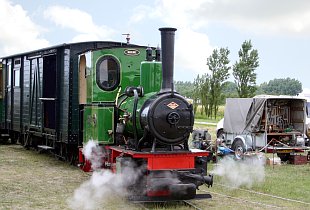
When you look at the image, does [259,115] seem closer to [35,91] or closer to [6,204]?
[35,91]

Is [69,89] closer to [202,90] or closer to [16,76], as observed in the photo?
[16,76]

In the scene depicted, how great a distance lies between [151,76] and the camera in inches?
356

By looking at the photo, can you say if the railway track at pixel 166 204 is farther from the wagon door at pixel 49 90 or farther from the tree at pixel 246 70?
the tree at pixel 246 70

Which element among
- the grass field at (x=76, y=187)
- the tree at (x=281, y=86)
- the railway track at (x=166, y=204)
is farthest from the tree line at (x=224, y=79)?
the tree at (x=281, y=86)

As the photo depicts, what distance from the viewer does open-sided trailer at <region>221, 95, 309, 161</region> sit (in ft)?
49.4

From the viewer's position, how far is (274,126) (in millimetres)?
15523

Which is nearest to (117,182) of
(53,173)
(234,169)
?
(53,173)

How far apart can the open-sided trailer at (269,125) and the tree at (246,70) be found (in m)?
17.9

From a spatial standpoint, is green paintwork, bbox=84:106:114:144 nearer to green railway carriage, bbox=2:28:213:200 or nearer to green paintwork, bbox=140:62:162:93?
green railway carriage, bbox=2:28:213:200

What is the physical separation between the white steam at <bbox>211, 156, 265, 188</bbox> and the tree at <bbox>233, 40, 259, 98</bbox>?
19870 millimetres

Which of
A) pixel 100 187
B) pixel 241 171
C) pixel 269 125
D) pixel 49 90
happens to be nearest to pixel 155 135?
pixel 100 187

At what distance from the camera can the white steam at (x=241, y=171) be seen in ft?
35.5

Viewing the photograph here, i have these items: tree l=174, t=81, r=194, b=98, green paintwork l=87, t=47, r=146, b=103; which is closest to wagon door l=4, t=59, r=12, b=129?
tree l=174, t=81, r=194, b=98

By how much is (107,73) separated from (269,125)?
23.1ft
